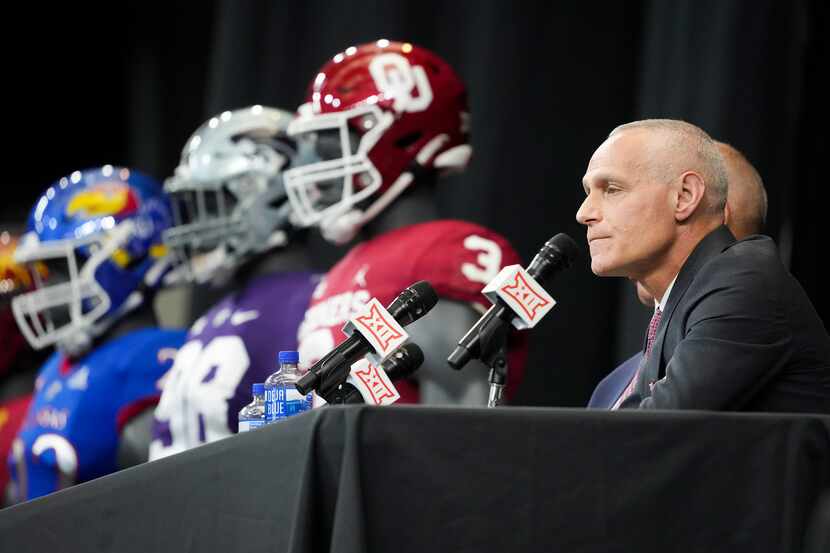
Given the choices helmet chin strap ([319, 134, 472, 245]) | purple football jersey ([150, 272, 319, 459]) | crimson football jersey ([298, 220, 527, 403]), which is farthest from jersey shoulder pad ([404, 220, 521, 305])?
purple football jersey ([150, 272, 319, 459])

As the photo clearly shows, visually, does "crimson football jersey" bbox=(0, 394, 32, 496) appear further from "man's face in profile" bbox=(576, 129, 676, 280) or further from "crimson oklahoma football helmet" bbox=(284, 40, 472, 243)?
→ "man's face in profile" bbox=(576, 129, 676, 280)

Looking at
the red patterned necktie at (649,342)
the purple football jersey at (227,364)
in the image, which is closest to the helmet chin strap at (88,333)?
the purple football jersey at (227,364)

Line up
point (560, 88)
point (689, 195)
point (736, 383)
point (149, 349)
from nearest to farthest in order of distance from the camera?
point (736, 383)
point (689, 195)
point (149, 349)
point (560, 88)

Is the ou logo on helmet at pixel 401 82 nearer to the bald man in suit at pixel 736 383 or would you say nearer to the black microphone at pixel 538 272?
the bald man in suit at pixel 736 383

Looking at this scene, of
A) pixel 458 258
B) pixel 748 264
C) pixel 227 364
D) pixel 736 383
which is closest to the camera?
pixel 736 383

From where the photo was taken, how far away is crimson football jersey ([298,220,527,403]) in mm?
2590

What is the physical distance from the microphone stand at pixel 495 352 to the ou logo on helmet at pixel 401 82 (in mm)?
1122

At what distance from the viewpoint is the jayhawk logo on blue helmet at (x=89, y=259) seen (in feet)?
11.7

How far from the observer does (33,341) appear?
356 centimetres

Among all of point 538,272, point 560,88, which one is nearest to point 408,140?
point 560,88

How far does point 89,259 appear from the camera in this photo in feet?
11.8

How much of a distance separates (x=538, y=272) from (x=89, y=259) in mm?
2033

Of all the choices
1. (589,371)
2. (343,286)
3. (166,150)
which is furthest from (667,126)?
(166,150)

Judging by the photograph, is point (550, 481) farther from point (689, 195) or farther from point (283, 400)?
point (689, 195)
